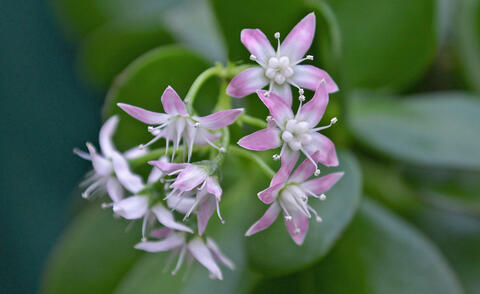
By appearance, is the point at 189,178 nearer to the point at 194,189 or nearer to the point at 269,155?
the point at 194,189

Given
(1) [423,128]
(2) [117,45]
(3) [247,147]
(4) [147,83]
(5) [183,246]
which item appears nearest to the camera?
(3) [247,147]

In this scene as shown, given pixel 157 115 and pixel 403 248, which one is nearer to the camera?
pixel 157 115

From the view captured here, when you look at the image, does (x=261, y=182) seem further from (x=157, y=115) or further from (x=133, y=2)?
(x=133, y=2)

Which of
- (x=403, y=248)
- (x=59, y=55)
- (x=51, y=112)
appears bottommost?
(x=403, y=248)

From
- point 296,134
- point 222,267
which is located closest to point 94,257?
point 222,267

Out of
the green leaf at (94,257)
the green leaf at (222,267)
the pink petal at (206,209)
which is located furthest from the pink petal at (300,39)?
the green leaf at (94,257)

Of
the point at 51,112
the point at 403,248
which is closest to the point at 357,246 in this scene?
the point at 403,248
